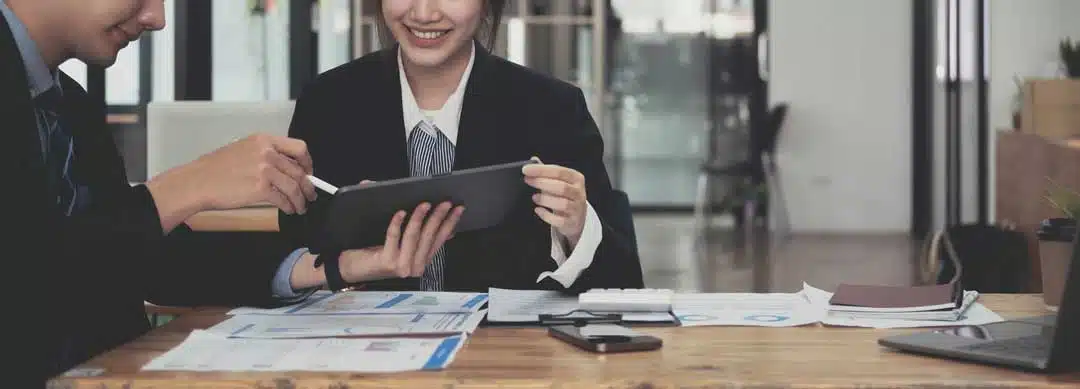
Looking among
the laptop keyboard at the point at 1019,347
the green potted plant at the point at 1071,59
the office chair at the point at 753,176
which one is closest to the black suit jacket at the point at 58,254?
the laptop keyboard at the point at 1019,347

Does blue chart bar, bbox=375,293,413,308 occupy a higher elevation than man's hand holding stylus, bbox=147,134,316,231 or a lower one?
lower

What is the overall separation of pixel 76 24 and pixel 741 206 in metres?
8.57

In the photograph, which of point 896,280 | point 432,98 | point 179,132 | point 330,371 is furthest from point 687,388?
point 896,280

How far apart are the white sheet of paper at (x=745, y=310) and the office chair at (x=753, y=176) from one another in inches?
286

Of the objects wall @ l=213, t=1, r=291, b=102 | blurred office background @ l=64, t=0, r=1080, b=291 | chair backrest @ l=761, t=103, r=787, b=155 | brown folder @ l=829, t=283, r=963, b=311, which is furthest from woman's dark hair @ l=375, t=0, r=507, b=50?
chair backrest @ l=761, t=103, r=787, b=155

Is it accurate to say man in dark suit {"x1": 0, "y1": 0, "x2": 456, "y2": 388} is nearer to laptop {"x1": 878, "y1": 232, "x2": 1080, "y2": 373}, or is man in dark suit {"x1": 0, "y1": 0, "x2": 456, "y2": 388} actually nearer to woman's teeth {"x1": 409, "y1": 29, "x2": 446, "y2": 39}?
woman's teeth {"x1": 409, "y1": 29, "x2": 446, "y2": 39}

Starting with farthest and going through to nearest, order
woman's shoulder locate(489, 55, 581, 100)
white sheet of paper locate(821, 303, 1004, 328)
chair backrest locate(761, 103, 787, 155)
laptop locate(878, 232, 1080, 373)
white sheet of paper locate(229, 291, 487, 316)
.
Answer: chair backrest locate(761, 103, 787, 155), woman's shoulder locate(489, 55, 581, 100), white sheet of paper locate(229, 291, 487, 316), white sheet of paper locate(821, 303, 1004, 328), laptop locate(878, 232, 1080, 373)

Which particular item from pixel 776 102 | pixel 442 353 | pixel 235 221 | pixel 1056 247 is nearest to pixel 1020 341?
pixel 1056 247

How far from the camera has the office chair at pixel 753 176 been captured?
9.09 metres

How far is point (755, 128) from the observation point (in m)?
9.84

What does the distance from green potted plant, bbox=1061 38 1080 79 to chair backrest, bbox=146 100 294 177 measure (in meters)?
3.91

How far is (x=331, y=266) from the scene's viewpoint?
1729 mm

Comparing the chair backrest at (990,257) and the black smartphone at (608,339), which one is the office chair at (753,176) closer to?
the chair backrest at (990,257)

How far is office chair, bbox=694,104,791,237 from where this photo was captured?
29.8ft
